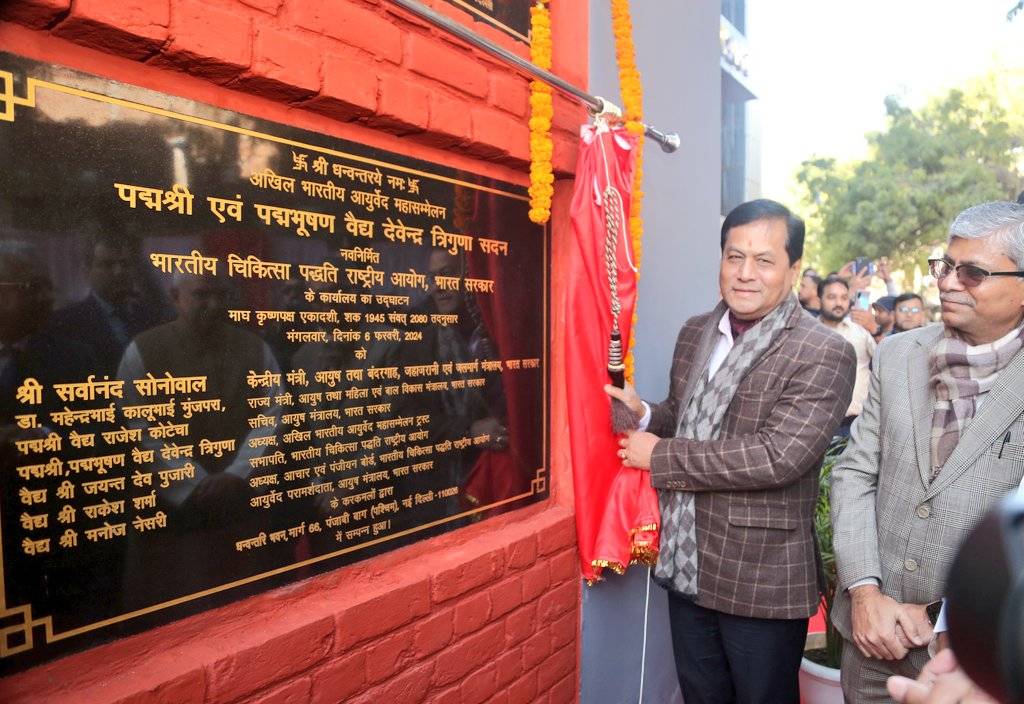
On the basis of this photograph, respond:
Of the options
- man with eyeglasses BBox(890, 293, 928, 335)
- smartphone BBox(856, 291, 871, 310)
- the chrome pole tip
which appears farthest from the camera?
smartphone BBox(856, 291, 871, 310)

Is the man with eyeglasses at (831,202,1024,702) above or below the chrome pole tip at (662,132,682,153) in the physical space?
below

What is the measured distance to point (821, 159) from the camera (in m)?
17.9

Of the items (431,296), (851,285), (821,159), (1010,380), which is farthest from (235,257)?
(821,159)

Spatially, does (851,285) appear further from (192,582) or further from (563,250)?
(192,582)

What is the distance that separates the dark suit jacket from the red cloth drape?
149mm

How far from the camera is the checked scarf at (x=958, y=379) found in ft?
5.38

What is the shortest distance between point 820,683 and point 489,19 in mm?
2834

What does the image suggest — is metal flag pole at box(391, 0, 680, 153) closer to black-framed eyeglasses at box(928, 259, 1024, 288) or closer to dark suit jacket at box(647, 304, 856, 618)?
dark suit jacket at box(647, 304, 856, 618)

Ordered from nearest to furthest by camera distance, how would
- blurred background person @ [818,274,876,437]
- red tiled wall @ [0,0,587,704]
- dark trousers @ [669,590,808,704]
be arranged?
red tiled wall @ [0,0,587,704], dark trousers @ [669,590,808,704], blurred background person @ [818,274,876,437]

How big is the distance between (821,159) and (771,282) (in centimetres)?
1825

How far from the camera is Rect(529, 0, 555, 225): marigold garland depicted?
189 cm

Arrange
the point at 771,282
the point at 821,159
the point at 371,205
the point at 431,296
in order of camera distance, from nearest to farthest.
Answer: the point at 371,205, the point at 431,296, the point at 771,282, the point at 821,159

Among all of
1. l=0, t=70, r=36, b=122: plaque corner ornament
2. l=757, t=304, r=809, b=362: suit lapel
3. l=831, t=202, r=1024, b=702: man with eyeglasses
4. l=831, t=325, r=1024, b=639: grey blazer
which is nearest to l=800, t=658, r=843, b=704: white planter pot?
l=831, t=202, r=1024, b=702: man with eyeglasses

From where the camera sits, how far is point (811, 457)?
190 cm
